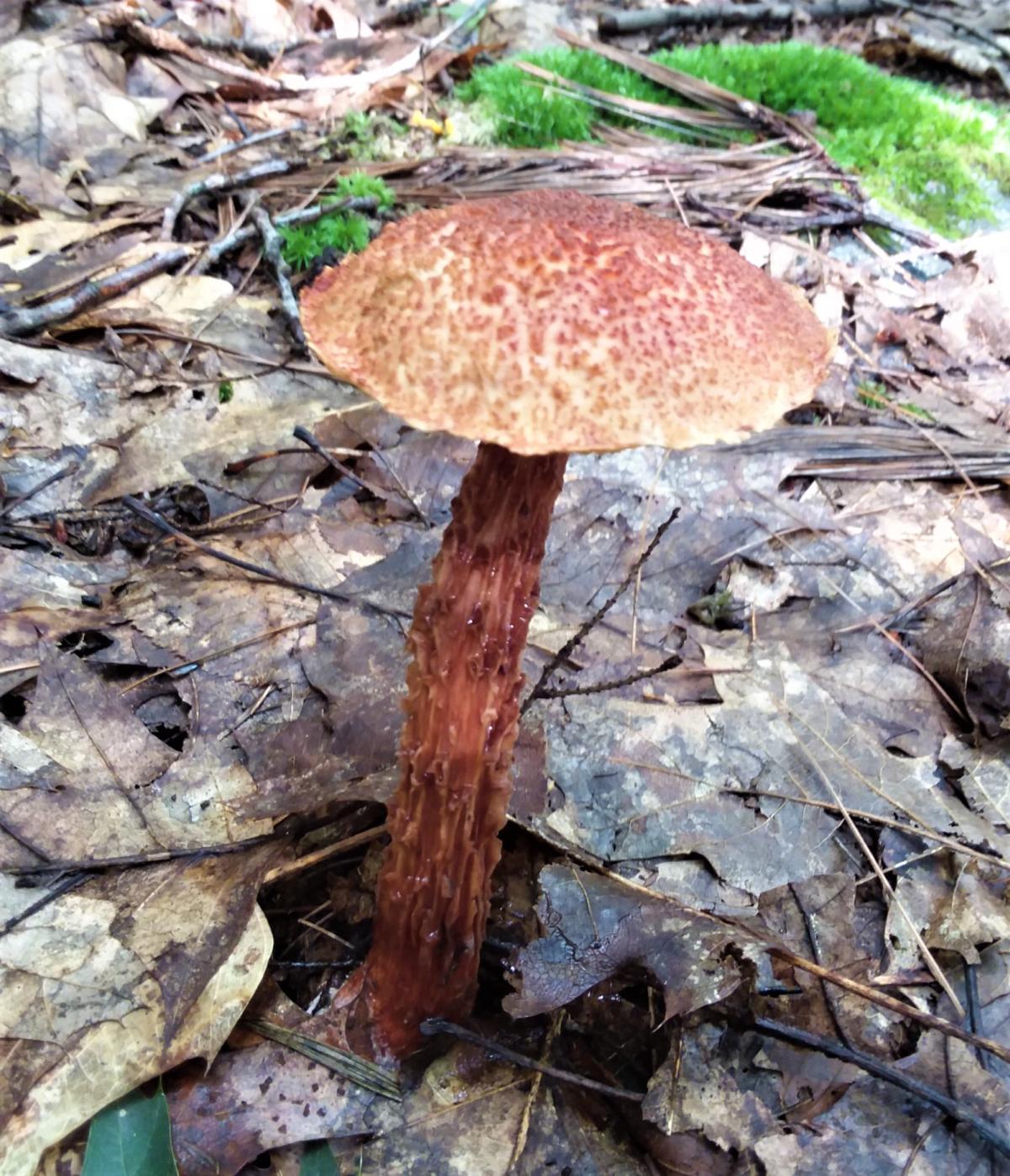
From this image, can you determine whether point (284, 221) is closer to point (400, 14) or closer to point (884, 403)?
point (884, 403)

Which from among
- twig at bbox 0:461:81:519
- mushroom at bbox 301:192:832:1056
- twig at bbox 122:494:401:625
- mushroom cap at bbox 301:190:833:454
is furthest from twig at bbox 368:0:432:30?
mushroom cap at bbox 301:190:833:454

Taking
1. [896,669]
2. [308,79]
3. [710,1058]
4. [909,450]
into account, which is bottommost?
[710,1058]

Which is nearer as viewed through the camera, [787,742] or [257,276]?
[787,742]

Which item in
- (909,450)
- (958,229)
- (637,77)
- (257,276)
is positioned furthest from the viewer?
(637,77)

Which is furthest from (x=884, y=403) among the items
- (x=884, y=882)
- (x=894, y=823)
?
(x=884, y=882)

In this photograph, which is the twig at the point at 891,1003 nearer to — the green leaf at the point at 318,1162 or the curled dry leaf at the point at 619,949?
the curled dry leaf at the point at 619,949

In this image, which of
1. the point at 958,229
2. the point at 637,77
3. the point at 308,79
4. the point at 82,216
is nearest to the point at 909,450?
the point at 958,229

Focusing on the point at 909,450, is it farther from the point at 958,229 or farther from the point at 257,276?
the point at 257,276
